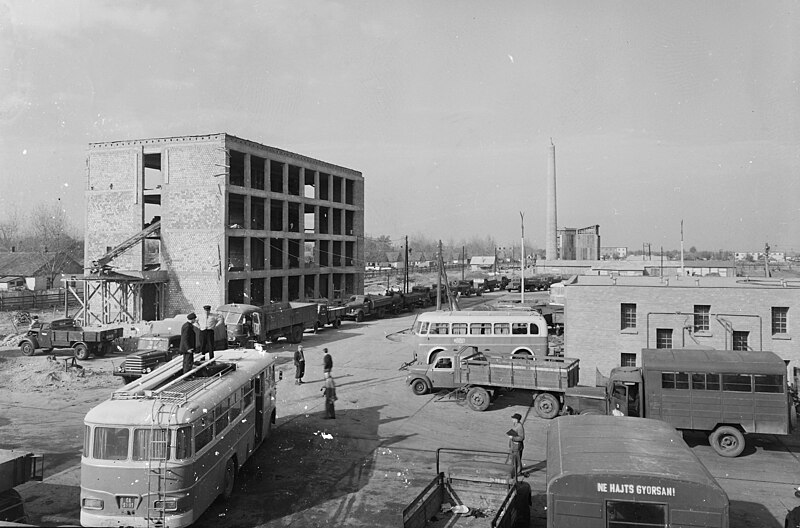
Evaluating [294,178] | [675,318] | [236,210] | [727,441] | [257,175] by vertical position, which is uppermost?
[294,178]

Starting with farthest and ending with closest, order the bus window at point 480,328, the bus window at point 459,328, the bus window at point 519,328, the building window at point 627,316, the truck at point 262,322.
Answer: the truck at point 262,322, the bus window at point 459,328, the bus window at point 480,328, the bus window at point 519,328, the building window at point 627,316

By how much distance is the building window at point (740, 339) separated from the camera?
21.2 m

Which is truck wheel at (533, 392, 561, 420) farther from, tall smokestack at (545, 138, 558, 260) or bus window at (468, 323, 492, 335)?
tall smokestack at (545, 138, 558, 260)

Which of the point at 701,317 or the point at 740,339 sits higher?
the point at 701,317

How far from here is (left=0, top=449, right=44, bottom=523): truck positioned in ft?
30.6

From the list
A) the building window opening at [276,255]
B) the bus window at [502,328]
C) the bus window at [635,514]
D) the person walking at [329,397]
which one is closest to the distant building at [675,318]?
the bus window at [502,328]

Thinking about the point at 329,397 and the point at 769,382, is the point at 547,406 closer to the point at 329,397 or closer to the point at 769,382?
the point at 769,382

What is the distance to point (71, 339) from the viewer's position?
27391 millimetres

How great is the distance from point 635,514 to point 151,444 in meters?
7.25

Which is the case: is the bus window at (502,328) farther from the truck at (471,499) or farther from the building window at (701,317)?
the truck at (471,499)

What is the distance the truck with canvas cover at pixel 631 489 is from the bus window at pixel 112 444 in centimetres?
659

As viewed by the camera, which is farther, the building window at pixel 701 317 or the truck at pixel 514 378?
the building window at pixel 701 317

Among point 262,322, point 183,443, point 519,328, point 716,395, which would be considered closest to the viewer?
point 183,443

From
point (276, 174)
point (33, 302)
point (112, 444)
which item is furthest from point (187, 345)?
point (33, 302)
